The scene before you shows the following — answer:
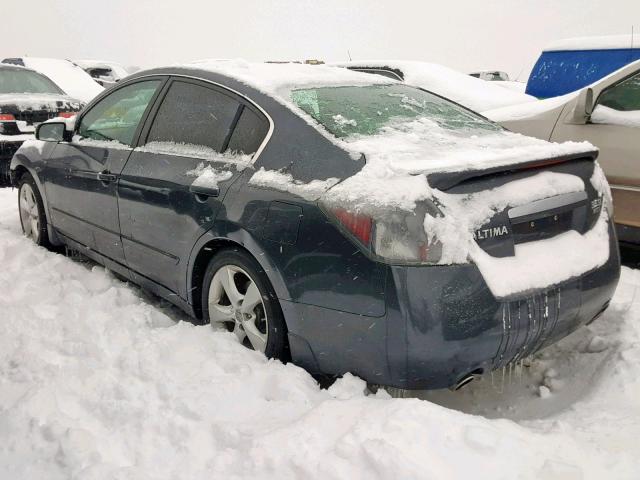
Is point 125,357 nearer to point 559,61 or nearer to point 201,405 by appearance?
point 201,405

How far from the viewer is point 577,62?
28.0 feet

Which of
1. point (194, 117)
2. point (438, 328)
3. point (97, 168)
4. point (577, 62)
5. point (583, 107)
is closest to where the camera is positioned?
point (438, 328)

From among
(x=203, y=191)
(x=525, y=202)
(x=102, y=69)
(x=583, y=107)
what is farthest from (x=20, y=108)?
(x=102, y=69)

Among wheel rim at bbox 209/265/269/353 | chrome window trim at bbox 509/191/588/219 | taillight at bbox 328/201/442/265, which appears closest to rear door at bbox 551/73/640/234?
chrome window trim at bbox 509/191/588/219

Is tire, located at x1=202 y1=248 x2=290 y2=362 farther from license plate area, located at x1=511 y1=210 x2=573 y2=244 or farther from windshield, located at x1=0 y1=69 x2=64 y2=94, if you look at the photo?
windshield, located at x1=0 y1=69 x2=64 y2=94

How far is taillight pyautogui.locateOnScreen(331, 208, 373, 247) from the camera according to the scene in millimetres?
2232

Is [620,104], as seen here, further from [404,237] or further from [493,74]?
[493,74]

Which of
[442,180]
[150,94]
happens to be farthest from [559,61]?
[442,180]

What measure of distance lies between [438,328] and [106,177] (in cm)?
241

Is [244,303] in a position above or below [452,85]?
below

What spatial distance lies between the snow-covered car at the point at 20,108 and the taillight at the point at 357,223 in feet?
20.1

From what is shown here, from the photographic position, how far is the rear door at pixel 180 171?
2.90m

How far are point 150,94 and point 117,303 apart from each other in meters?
1.29

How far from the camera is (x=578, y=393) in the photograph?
8.80 feet
